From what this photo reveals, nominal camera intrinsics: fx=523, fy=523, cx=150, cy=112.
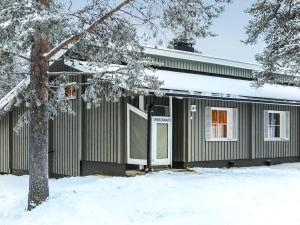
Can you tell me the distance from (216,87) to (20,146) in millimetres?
7604

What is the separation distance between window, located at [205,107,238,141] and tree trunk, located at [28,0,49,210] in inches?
293

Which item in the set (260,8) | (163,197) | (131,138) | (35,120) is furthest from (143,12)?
(260,8)

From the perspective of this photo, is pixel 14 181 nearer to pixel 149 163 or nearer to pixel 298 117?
pixel 149 163

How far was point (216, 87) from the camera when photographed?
17266 millimetres

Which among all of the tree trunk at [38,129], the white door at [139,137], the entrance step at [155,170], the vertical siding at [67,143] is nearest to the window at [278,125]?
the entrance step at [155,170]

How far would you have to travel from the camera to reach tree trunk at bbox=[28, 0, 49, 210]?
35.6 ft

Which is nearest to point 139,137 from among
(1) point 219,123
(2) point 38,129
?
(1) point 219,123

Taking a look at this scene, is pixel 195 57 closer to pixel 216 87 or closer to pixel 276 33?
pixel 216 87

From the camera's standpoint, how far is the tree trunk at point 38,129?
10836 millimetres

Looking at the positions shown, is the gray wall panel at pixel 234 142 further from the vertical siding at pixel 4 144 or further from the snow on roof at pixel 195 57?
the vertical siding at pixel 4 144

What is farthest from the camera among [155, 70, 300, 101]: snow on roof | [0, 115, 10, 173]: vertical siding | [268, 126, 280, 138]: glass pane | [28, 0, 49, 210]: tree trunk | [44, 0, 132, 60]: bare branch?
[0, 115, 10, 173]: vertical siding

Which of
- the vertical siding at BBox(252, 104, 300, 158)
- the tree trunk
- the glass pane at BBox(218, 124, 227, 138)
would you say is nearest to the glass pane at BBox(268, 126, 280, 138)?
the vertical siding at BBox(252, 104, 300, 158)

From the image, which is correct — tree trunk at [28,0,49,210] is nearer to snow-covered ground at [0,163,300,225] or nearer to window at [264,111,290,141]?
snow-covered ground at [0,163,300,225]

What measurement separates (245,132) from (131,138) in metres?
5.19
